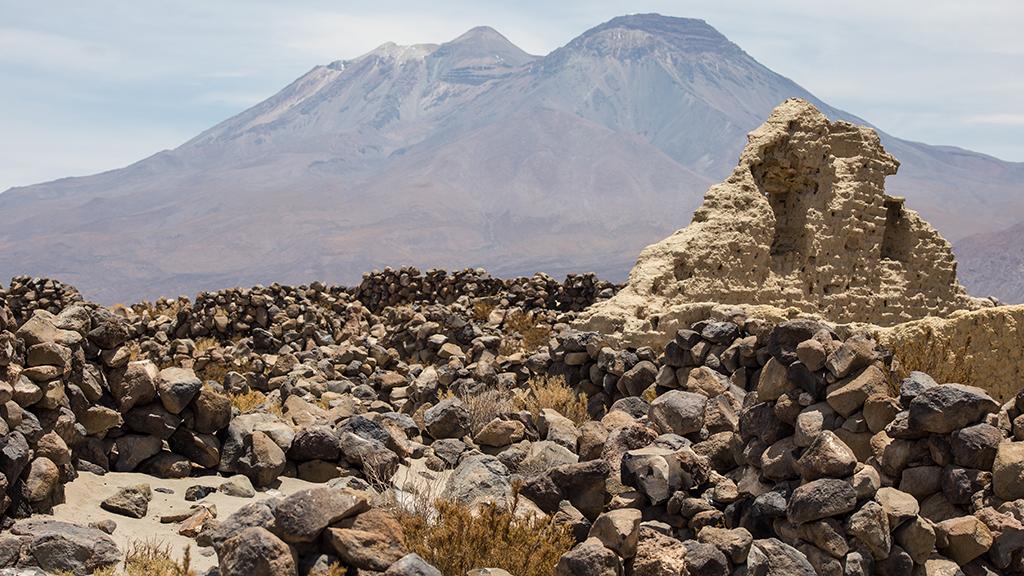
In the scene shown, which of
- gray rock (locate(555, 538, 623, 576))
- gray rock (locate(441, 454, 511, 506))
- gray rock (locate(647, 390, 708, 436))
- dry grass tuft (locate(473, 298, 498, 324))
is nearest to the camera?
gray rock (locate(555, 538, 623, 576))

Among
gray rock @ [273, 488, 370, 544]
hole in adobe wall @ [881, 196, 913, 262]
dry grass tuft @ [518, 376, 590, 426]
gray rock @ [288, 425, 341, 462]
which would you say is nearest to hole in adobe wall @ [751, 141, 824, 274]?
hole in adobe wall @ [881, 196, 913, 262]

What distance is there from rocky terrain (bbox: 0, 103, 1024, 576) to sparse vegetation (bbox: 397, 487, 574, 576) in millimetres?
17

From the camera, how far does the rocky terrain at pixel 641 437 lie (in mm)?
6539

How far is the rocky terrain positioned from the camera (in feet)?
21.5

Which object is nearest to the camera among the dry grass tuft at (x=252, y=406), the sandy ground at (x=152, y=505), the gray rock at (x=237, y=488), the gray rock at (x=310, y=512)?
the gray rock at (x=310, y=512)

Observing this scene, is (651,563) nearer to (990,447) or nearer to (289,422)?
(990,447)

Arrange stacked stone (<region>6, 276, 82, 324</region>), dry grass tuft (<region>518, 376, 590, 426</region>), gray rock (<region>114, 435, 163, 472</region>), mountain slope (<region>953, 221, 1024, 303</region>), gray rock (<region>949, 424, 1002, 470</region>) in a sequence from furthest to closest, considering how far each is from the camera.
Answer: mountain slope (<region>953, 221, 1024, 303</region>), stacked stone (<region>6, 276, 82, 324</region>), dry grass tuft (<region>518, 376, 590, 426</region>), gray rock (<region>114, 435, 163, 472</region>), gray rock (<region>949, 424, 1002, 470</region>)

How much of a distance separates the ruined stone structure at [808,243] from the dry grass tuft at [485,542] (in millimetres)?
6579

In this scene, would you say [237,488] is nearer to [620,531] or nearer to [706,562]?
[620,531]

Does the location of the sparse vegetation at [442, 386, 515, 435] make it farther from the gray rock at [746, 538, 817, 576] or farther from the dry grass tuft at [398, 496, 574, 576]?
the gray rock at [746, 538, 817, 576]

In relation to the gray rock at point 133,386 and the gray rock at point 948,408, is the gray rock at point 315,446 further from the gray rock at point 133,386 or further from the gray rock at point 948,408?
the gray rock at point 948,408

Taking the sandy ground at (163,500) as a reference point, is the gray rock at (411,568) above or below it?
above

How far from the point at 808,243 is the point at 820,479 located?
8.12m

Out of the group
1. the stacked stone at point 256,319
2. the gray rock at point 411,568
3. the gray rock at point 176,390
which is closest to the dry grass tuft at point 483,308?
the stacked stone at point 256,319
